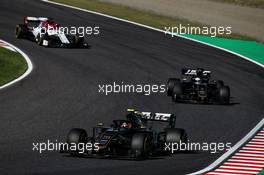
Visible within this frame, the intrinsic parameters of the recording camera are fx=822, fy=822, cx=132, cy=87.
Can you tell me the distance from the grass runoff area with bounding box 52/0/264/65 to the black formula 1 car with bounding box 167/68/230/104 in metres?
10.1

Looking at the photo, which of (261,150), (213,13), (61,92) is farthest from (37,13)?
(261,150)

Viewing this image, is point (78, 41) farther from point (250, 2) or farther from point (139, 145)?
point (139, 145)

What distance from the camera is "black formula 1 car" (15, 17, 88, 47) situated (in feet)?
128

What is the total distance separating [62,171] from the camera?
764 inches

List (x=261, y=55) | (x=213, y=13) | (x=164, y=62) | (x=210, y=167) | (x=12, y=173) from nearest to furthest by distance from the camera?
(x=12, y=173) → (x=210, y=167) → (x=164, y=62) → (x=261, y=55) → (x=213, y=13)

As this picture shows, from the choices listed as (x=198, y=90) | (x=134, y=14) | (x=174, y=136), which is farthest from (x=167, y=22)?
(x=174, y=136)

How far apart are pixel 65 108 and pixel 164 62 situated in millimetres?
11182

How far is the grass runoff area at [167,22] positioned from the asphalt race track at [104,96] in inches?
54.9

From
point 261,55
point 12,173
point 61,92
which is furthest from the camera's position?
point 261,55

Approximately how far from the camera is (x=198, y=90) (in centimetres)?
3081

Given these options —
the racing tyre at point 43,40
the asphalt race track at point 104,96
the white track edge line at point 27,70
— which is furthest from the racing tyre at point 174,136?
the racing tyre at point 43,40

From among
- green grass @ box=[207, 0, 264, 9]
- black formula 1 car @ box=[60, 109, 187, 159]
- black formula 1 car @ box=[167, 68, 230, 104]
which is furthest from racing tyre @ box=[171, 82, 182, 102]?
green grass @ box=[207, 0, 264, 9]

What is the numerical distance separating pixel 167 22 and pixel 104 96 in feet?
59.1

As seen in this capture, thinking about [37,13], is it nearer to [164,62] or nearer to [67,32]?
[67,32]
